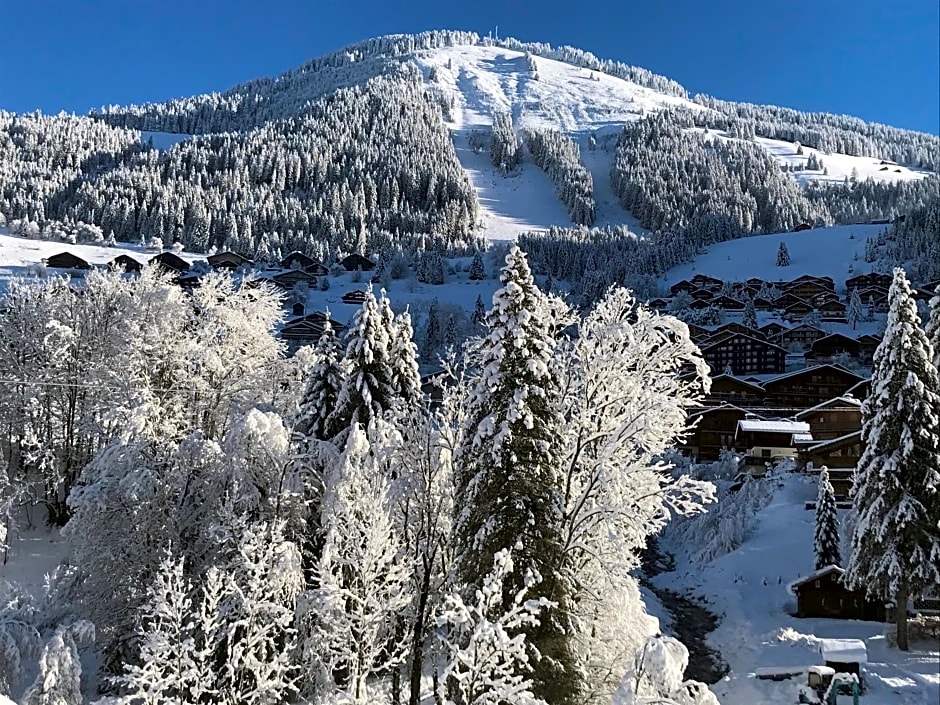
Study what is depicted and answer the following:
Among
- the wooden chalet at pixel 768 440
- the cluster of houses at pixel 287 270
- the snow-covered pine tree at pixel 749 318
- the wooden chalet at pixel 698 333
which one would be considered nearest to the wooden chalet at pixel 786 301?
the snow-covered pine tree at pixel 749 318

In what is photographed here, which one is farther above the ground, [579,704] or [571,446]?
[571,446]

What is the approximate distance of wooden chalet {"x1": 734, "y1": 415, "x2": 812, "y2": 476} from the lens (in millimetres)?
47375

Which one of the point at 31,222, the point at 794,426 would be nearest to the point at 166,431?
the point at 794,426

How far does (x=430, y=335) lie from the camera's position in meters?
83.9

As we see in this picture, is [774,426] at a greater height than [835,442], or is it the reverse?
[774,426]

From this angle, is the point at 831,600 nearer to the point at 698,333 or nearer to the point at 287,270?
the point at 698,333

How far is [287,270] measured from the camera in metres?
117

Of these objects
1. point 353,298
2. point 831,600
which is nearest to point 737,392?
point 831,600

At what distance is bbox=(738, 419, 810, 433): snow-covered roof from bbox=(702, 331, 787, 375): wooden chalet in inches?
1052

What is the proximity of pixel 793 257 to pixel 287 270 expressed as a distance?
102m

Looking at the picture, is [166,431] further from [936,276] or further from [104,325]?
[936,276]

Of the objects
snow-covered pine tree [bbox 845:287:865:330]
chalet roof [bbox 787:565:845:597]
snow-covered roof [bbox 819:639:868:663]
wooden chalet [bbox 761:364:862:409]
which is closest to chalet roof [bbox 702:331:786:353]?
wooden chalet [bbox 761:364:862:409]

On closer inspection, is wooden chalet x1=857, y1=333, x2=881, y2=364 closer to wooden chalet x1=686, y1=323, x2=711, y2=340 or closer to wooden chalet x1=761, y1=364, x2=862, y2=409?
wooden chalet x1=686, y1=323, x2=711, y2=340

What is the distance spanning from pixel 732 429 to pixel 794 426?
529 centimetres
